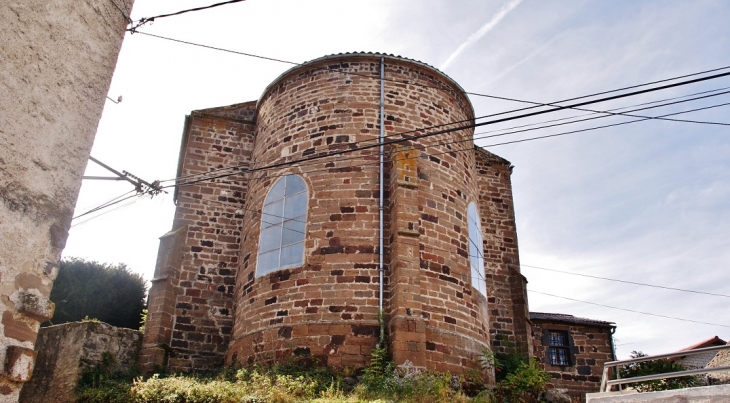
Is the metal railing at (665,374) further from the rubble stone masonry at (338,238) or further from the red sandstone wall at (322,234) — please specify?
the red sandstone wall at (322,234)

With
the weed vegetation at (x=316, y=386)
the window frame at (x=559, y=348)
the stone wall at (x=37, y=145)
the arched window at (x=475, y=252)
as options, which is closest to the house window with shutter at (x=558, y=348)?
the window frame at (x=559, y=348)

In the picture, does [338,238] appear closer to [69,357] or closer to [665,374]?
[69,357]

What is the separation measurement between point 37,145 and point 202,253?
1053 centimetres

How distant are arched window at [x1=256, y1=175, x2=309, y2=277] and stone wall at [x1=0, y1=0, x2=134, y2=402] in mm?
7890

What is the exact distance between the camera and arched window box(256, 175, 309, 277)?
42.4 feet

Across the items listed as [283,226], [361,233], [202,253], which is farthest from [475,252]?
[202,253]

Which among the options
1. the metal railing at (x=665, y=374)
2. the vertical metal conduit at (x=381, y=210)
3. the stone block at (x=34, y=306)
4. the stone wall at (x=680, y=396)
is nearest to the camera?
the stone block at (x=34, y=306)

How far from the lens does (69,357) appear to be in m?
12.4

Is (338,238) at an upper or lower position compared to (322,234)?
lower

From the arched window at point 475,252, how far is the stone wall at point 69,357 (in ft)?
25.7

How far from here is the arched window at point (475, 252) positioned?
45.1ft

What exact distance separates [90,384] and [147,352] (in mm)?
1478

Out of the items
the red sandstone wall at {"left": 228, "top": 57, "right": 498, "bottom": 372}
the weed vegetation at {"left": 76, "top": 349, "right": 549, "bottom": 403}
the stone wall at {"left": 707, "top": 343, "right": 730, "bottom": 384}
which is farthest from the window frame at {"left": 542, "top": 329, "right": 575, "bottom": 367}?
the weed vegetation at {"left": 76, "top": 349, "right": 549, "bottom": 403}

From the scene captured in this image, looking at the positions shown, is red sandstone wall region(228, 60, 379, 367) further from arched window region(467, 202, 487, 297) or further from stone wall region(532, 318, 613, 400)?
stone wall region(532, 318, 613, 400)
